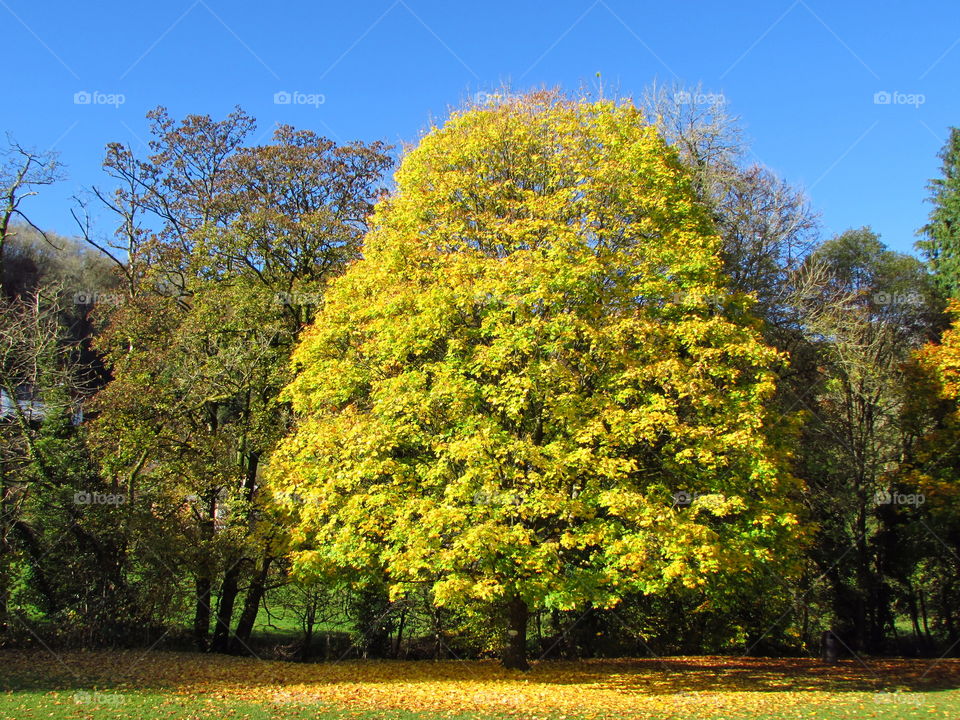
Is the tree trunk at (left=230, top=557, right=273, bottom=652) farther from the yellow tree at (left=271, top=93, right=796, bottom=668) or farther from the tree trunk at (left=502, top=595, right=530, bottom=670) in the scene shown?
the tree trunk at (left=502, top=595, right=530, bottom=670)

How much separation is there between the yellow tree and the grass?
1.68 m

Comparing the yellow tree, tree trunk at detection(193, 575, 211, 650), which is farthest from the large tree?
the yellow tree

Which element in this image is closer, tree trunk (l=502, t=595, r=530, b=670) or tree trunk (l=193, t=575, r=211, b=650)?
tree trunk (l=502, t=595, r=530, b=670)

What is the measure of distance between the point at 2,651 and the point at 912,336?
3206 cm

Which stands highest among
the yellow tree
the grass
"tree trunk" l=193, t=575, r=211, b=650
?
the yellow tree

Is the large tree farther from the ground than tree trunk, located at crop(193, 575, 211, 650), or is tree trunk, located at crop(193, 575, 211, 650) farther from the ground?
the large tree

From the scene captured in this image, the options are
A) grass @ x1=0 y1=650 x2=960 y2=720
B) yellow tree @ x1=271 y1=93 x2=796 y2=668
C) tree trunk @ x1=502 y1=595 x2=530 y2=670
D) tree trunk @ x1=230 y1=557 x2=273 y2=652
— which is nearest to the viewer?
grass @ x1=0 y1=650 x2=960 y2=720

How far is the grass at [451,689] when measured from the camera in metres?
11.1

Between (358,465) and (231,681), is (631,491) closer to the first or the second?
(358,465)

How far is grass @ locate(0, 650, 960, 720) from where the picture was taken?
436 inches

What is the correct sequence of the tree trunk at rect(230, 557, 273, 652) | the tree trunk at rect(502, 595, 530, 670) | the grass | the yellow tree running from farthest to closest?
the tree trunk at rect(230, 557, 273, 652) < the tree trunk at rect(502, 595, 530, 670) < the yellow tree < the grass

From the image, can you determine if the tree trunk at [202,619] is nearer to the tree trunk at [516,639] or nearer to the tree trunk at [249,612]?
the tree trunk at [249,612]

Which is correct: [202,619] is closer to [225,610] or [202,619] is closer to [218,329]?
[225,610]

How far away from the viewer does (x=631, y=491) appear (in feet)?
42.1
